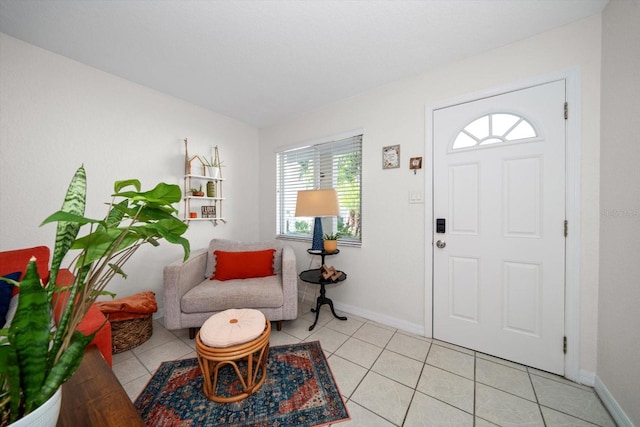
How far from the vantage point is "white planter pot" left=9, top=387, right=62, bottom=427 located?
52 cm

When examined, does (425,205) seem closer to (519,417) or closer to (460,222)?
(460,222)

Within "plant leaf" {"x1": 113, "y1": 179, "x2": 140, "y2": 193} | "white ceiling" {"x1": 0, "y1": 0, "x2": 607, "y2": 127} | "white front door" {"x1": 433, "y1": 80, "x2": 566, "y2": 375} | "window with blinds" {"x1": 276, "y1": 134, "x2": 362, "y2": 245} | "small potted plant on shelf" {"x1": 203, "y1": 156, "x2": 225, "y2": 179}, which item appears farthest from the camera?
"small potted plant on shelf" {"x1": 203, "y1": 156, "x2": 225, "y2": 179}

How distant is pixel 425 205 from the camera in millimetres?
2047

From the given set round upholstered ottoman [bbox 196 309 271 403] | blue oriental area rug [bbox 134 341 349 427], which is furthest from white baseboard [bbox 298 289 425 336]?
round upholstered ottoman [bbox 196 309 271 403]

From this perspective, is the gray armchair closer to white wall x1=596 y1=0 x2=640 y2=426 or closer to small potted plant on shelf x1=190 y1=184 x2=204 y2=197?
small potted plant on shelf x1=190 y1=184 x2=204 y2=197

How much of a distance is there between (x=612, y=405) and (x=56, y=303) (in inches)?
100

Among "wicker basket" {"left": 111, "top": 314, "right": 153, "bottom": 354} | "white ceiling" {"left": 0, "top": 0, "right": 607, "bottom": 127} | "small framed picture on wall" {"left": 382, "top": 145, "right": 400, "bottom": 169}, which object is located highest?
"white ceiling" {"left": 0, "top": 0, "right": 607, "bottom": 127}

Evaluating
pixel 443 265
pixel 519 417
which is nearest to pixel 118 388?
pixel 519 417

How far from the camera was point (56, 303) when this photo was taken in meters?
0.62

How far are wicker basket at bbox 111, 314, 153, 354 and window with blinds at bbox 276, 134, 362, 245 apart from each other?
5.47 ft

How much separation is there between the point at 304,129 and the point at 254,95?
0.69 metres

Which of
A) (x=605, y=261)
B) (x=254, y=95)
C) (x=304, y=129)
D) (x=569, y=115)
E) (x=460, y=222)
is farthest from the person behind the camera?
(x=304, y=129)

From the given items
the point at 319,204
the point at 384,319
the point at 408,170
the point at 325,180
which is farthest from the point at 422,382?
the point at 325,180

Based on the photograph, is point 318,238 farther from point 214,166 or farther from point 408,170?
point 214,166
